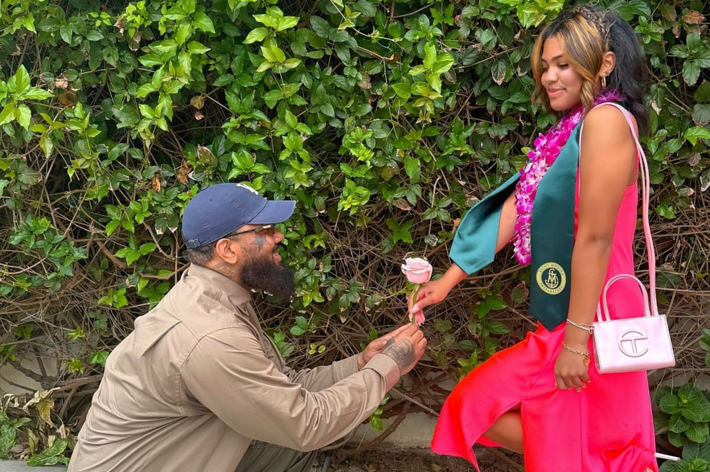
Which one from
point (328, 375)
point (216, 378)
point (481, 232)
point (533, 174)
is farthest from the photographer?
point (328, 375)

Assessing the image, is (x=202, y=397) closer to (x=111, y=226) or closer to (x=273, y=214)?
(x=273, y=214)

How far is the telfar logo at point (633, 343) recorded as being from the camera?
75.8 inches

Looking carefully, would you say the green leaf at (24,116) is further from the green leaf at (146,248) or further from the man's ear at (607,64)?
the man's ear at (607,64)

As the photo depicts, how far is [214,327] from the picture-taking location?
2.23m

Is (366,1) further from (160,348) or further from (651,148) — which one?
(160,348)

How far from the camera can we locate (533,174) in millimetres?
2283

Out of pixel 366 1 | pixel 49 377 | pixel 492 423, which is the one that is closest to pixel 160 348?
pixel 492 423

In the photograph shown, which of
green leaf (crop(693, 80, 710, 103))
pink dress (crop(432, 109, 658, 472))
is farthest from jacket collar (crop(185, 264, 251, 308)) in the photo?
green leaf (crop(693, 80, 710, 103))

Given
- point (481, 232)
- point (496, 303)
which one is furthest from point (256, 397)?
point (496, 303)

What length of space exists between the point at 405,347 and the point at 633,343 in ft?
2.86

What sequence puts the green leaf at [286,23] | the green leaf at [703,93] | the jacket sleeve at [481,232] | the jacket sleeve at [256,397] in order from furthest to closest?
the green leaf at [703,93] → the green leaf at [286,23] → the jacket sleeve at [481,232] → the jacket sleeve at [256,397]

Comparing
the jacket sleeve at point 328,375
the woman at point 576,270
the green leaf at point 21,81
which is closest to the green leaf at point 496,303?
the jacket sleeve at point 328,375

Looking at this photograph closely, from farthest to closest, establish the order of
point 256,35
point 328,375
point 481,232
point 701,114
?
point 328,375, point 701,114, point 256,35, point 481,232

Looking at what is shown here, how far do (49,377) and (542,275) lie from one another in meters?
2.92
